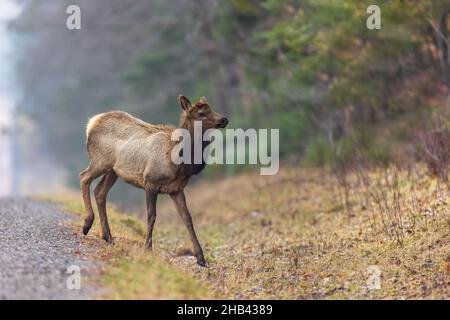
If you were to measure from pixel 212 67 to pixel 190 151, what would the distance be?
18421 millimetres

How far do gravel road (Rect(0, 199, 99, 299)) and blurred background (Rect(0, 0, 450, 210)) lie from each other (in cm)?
688

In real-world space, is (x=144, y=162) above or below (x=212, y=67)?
below

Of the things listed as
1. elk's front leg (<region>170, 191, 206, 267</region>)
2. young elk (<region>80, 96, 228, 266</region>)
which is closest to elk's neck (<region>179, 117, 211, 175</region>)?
young elk (<region>80, 96, 228, 266</region>)

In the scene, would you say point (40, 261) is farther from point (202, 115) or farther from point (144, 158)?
point (202, 115)

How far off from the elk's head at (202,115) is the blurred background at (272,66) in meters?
5.12

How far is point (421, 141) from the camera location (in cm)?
1397

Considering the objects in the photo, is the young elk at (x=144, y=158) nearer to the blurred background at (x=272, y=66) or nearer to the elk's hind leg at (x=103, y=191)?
the elk's hind leg at (x=103, y=191)

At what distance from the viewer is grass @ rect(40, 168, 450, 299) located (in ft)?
26.7

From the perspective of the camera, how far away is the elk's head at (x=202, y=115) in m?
9.94

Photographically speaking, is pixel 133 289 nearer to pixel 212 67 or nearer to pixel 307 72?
pixel 307 72

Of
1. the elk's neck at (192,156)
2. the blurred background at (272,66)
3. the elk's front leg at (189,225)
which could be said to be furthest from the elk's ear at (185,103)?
the blurred background at (272,66)

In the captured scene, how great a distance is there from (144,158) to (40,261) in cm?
246

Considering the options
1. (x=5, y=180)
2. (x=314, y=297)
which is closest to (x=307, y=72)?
(x=314, y=297)

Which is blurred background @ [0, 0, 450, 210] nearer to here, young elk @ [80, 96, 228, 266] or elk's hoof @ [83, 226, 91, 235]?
young elk @ [80, 96, 228, 266]
